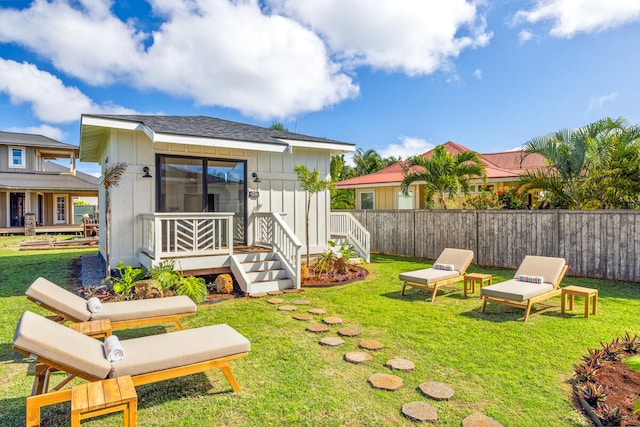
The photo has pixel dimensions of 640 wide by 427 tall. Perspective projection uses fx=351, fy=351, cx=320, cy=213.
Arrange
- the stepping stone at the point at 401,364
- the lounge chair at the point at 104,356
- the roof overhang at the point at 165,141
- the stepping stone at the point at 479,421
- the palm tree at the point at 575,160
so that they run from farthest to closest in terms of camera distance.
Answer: the palm tree at the point at 575,160
the roof overhang at the point at 165,141
the stepping stone at the point at 401,364
the stepping stone at the point at 479,421
the lounge chair at the point at 104,356

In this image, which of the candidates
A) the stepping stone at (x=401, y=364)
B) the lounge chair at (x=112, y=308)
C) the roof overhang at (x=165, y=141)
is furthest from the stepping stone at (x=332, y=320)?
the roof overhang at (x=165, y=141)

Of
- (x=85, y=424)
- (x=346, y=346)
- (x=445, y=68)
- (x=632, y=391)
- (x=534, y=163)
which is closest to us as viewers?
(x=85, y=424)

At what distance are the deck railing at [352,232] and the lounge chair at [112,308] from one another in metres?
7.66

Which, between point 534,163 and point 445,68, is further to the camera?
point 534,163

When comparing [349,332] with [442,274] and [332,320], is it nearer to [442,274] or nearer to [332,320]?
[332,320]

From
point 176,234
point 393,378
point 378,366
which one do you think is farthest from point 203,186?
point 393,378

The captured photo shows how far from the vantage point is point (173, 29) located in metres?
10.2

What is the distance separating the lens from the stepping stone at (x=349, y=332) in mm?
5066

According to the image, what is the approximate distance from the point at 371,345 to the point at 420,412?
1574 mm

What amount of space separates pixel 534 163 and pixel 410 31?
14.1 metres

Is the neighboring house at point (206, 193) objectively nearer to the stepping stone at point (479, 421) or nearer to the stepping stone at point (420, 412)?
the stepping stone at point (420, 412)

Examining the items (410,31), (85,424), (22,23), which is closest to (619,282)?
(410,31)

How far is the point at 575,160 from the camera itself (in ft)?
31.0

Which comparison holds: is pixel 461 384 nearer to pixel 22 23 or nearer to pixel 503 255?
pixel 503 255
